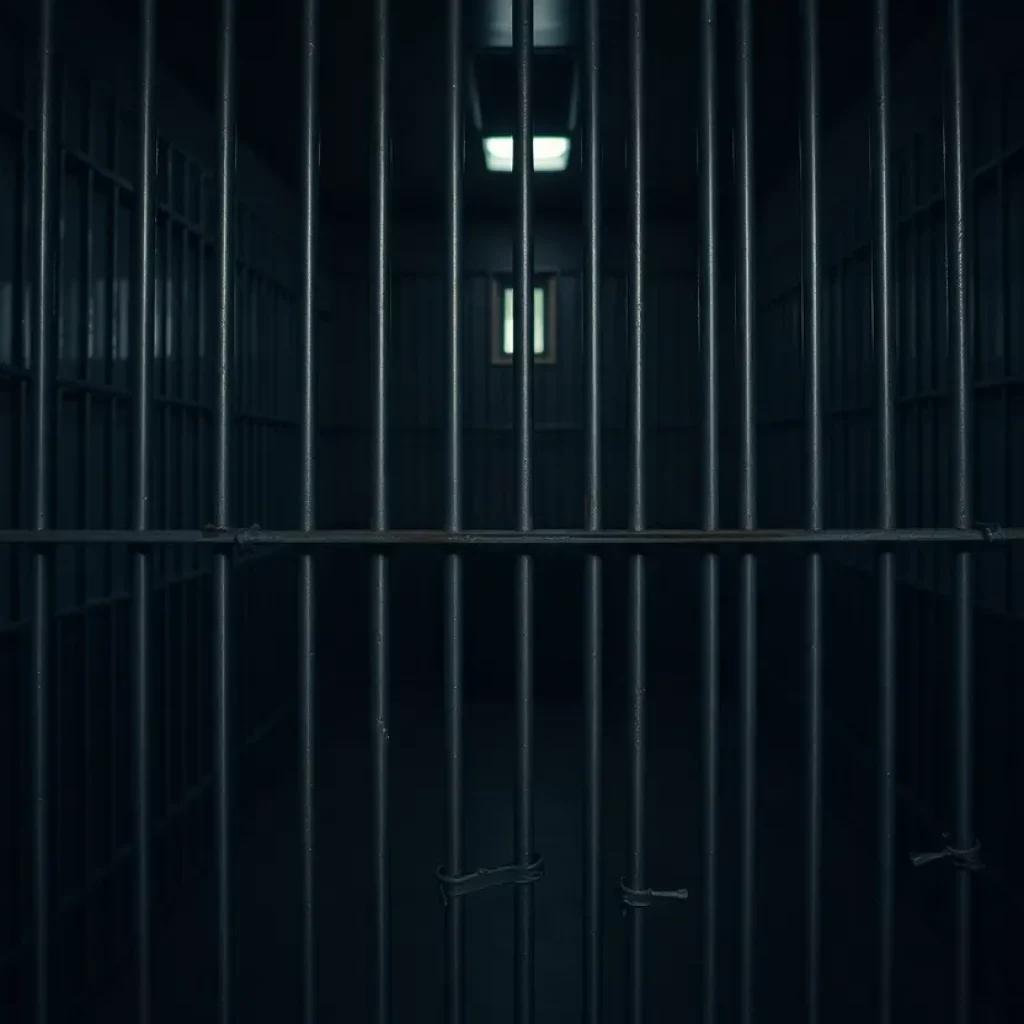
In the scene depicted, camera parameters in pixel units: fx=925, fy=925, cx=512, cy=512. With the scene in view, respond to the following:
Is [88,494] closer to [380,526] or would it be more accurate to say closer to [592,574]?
[380,526]

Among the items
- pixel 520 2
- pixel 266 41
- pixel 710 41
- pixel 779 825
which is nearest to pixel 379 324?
pixel 520 2

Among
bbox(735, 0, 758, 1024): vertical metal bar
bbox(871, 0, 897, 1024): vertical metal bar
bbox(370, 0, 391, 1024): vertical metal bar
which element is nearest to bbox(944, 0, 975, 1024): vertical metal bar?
bbox(871, 0, 897, 1024): vertical metal bar

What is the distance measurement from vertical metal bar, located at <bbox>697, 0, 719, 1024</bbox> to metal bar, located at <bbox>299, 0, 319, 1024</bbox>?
28.7 inches

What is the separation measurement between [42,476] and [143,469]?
0.19 metres

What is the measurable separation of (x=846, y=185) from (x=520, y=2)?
4.28 meters

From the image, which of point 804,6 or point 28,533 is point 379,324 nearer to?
point 28,533

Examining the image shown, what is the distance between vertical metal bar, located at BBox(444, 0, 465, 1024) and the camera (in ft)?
5.61

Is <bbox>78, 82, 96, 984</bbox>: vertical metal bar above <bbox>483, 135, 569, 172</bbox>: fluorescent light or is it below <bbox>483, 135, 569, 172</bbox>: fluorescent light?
below

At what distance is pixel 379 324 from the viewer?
1749mm

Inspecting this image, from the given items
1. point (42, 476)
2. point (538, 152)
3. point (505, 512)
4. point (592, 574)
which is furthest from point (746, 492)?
point (505, 512)

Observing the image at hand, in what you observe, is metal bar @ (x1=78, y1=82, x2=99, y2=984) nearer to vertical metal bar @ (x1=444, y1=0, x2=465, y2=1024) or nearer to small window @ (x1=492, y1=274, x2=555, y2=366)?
vertical metal bar @ (x1=444, y1=0, x2=465, y2=1024)

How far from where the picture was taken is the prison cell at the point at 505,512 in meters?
1.73

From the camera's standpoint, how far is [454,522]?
5.78 ft

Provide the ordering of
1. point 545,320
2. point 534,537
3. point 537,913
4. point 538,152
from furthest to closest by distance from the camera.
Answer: point 545,320 → point 538,152 → point 537,913 → point 534,537
